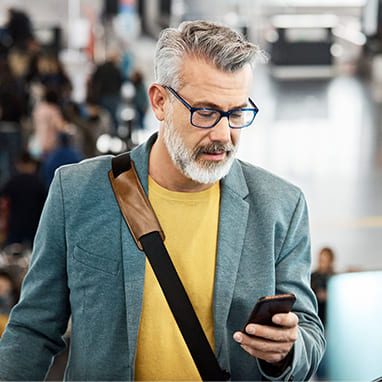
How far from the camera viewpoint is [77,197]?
2.65m

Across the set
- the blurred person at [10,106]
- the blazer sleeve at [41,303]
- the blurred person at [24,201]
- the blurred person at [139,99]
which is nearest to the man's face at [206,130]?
the blazer sleeve at [41,303]

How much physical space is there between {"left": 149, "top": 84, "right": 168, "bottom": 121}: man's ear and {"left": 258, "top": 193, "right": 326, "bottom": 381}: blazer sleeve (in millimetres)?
446

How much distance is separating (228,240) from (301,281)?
0.73 ft

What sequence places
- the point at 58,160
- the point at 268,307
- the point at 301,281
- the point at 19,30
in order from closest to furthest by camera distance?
the point at 268,307 → the point at 301,281 → the point at 58,160 → the point at 19,30

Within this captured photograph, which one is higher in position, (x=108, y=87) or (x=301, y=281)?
(x=301, y=281)

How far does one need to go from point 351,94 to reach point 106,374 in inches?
786

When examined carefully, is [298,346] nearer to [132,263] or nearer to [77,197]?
[132,263]

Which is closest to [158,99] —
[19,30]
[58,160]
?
[58,160]

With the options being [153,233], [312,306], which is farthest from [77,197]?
[312,306]

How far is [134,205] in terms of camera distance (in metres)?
2.64

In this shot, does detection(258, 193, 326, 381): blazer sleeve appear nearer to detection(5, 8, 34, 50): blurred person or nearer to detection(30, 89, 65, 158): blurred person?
detection(30, 89, 65, 158): blurred person

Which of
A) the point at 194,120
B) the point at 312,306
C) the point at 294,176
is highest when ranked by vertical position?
the point at 194,120

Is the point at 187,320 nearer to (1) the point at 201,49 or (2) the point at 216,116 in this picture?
(2) the point at 216,116

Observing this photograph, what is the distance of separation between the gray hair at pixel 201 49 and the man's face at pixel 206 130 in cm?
2
